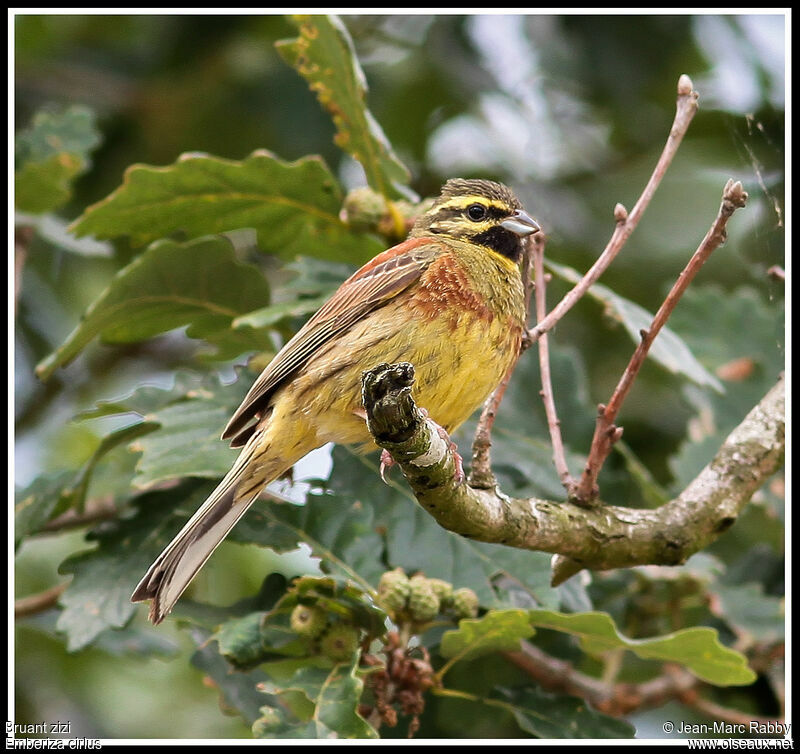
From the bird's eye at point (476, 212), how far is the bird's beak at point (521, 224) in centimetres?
11

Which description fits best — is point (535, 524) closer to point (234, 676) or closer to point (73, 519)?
point (234, 676)

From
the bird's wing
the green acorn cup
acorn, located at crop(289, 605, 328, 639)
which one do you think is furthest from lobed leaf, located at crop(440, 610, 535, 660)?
the bird's wing

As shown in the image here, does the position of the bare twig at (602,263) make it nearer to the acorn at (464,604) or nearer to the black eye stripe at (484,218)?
the acorn at (464,604)

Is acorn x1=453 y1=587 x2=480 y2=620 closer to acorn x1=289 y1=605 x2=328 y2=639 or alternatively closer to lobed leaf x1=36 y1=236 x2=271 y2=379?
acorn x1=289 y1=605 x2=328 y2=639

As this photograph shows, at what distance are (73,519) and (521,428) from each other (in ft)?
6.25

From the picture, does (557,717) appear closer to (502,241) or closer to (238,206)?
(502,241)

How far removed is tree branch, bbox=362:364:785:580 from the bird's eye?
1262mm

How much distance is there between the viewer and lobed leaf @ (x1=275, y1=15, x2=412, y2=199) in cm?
405

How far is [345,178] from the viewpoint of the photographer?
620 cm

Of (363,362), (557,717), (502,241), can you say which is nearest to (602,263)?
(363,362)

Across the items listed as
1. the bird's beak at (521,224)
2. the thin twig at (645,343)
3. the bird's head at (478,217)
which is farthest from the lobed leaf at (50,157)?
the thin twig at (645,343)

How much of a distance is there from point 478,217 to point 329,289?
644 mm

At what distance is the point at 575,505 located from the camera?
10.6 feet

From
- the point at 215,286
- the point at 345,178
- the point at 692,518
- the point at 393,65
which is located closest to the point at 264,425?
the point at 215,286
